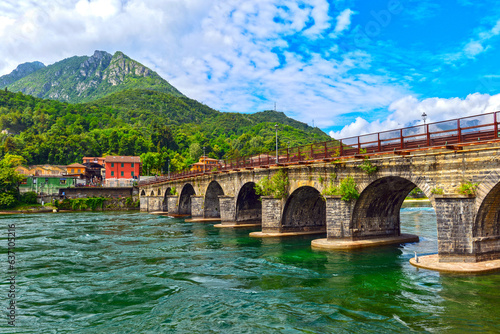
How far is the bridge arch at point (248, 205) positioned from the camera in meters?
40.2

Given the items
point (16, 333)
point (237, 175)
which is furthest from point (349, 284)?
point (237, 175)

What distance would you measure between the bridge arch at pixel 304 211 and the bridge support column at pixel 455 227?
45.0 feet

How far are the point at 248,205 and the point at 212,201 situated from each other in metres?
10.7

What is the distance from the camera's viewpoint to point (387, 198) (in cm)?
2520

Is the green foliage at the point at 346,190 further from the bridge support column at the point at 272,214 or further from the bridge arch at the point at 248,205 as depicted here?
the bridge arch at the point at 248,205

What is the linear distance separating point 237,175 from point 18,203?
6750cm

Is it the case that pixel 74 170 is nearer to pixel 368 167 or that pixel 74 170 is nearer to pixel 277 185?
pixel 277 185

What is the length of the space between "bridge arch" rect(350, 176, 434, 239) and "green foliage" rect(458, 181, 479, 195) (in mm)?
5601

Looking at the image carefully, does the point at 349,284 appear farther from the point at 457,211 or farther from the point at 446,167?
the point at 446,167

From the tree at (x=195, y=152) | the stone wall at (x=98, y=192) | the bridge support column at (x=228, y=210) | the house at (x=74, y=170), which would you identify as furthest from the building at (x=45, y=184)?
the bridge support column at (x=228, y=210)

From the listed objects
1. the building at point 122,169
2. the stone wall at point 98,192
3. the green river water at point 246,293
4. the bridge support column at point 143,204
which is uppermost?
the building at point 122,169

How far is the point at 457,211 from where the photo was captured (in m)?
16.7

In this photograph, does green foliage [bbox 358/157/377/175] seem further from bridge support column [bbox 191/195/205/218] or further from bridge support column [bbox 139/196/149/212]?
bridge support column [bbox 139/196/149/212]

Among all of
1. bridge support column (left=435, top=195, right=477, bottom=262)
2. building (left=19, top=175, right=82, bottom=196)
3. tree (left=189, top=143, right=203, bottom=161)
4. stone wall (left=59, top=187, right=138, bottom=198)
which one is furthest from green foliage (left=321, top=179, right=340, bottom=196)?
tree (left=189, top=143, right=203, bottom=161)
